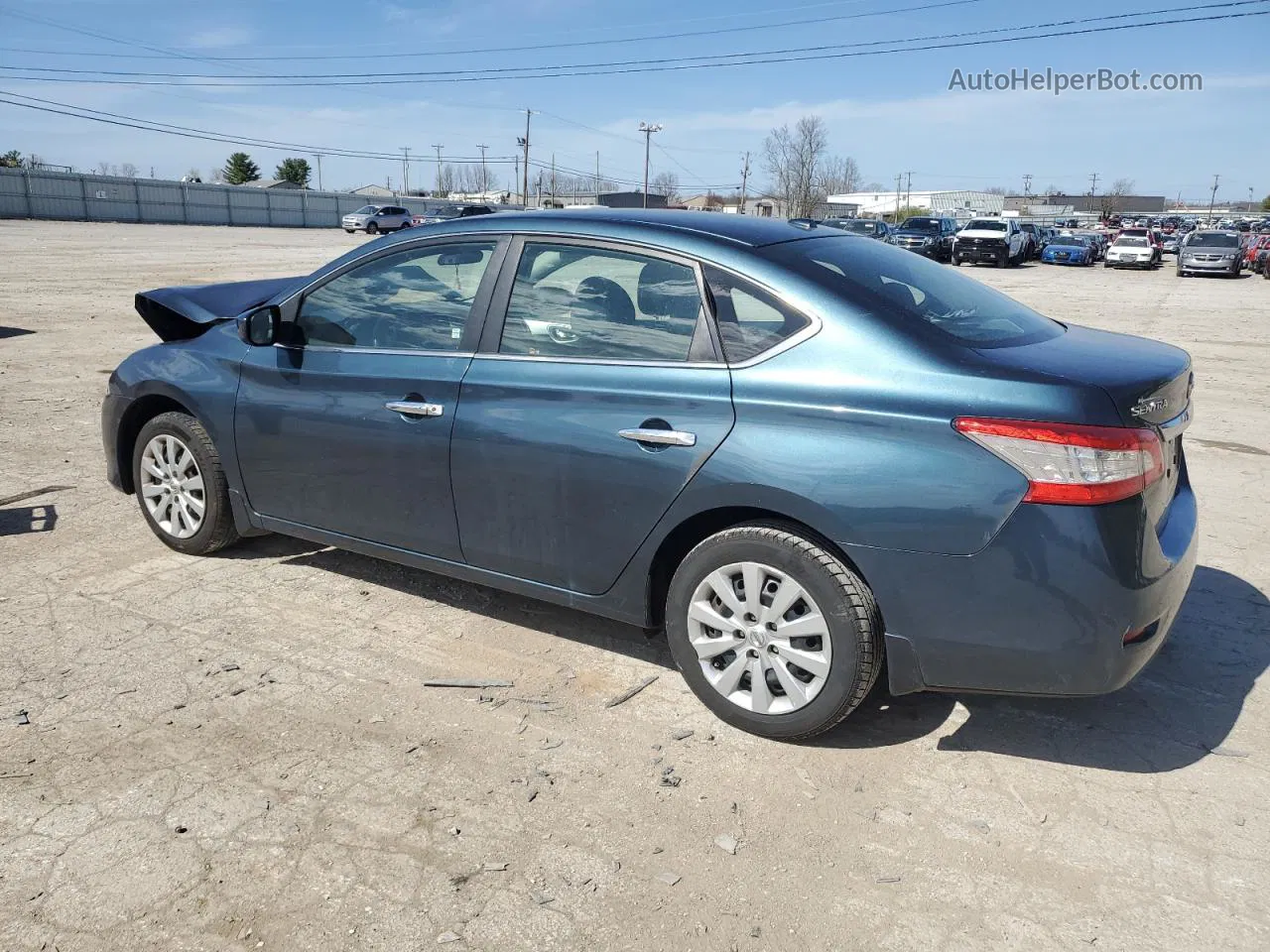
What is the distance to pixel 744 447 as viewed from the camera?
3170 mm

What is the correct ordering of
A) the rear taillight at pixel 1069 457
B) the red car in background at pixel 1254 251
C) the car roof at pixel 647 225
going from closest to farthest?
the rear taillight at pixel 1069 457 → the car roof at pixel 647 225 → the red car in background at pixel 1254 251

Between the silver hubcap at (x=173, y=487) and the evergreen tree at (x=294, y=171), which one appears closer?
the silver hubcap at (x=173, y=487)

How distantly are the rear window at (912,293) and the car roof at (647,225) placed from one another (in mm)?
137

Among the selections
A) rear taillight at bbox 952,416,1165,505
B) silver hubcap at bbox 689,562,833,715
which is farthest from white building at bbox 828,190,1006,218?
rear taillight at bbox 952,416,1165,505

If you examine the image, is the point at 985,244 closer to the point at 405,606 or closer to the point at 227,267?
the point at 227,267

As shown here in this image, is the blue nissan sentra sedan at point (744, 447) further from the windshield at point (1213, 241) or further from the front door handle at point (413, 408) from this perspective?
the windshield at point (1213, 241)

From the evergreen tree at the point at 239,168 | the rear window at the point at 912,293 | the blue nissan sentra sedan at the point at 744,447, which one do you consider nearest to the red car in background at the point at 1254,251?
the rear window at the point at 912,293

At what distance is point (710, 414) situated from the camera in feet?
10.6

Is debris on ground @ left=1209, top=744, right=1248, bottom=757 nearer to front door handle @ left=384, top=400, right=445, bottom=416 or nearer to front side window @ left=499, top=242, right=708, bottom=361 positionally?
front side window @ left=499, top=242, right=708, bottom=361

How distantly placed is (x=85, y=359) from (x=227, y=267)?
14277mm

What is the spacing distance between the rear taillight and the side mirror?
305 centimetres

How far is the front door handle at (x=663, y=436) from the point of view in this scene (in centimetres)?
327

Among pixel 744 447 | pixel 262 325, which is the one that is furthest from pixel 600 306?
pixel 262 325

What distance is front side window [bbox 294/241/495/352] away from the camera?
154 inches
